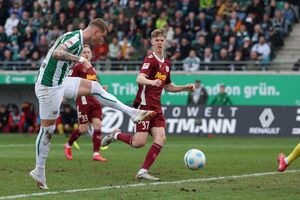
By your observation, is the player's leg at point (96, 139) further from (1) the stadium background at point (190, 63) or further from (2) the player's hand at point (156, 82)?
(2) the player's hand at point (156, 82)

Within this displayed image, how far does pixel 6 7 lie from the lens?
3716 cm

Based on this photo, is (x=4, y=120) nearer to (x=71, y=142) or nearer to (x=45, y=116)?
(x=71, y=142)

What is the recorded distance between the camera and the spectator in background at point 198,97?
30031 mm

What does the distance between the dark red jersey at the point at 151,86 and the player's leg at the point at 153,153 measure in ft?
1.23

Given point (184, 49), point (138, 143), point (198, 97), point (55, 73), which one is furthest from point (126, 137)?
point (184, 49)

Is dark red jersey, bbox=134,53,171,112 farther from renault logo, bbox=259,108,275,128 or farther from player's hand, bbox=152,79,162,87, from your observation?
renault logo, bbox=259,108,275,128

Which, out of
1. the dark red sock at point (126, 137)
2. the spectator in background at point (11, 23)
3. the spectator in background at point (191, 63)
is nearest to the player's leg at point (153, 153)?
the dark red sock at point (126, 137)

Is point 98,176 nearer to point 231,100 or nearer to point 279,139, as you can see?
point 279,139

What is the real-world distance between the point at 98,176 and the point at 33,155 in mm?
5554

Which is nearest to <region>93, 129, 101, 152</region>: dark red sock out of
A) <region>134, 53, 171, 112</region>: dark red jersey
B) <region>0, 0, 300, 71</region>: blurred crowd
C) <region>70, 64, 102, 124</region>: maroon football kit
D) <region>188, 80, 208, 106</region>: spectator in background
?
<region>70, 64, 102, 124</region>: maroon football kit

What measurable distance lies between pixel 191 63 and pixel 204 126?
377 cm

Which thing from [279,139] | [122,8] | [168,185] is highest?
[122,8]

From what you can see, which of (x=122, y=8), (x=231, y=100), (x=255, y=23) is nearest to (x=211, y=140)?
(x=231, y=100)

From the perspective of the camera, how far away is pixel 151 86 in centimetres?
1416
